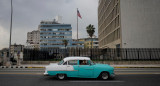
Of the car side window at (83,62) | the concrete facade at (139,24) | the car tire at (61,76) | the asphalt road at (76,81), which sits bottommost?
the asphalt road at (76,81)

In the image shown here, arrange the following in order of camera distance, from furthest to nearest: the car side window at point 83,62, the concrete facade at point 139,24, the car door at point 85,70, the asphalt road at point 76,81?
the concrete facade at point 139,24
the car side window at point 83,62
the car door at point 85,70
the asphalt road at point 76,81

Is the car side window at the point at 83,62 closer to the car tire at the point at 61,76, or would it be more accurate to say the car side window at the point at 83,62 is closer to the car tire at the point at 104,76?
the car tire at the point at 104,76

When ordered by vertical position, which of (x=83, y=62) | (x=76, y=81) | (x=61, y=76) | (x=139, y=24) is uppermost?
(x=139, y=24)

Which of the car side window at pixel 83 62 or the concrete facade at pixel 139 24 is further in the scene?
the concrete facade at pixel 139 24

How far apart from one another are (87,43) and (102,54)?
99.7 meters

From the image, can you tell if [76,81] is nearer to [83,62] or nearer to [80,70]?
[80,70]

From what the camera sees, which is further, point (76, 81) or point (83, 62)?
point (83, 62)

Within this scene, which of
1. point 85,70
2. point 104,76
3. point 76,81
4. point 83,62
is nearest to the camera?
point 76,81

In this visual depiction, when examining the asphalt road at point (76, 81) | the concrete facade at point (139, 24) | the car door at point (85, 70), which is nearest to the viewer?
the asphalt road at point (76, 81)

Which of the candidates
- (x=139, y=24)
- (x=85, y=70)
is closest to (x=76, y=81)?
(x=85, y=70)

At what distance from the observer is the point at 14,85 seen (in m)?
7.23

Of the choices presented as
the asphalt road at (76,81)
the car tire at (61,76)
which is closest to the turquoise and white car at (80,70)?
the car tire at (61,76)

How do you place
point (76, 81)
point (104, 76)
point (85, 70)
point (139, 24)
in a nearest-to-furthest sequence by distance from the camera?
point (76, 81) < point (85, 70) < point (104, 76) < point (139, 24)

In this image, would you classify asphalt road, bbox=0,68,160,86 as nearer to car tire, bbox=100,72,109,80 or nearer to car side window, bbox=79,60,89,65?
car tire, bbox=100,72,109,80
